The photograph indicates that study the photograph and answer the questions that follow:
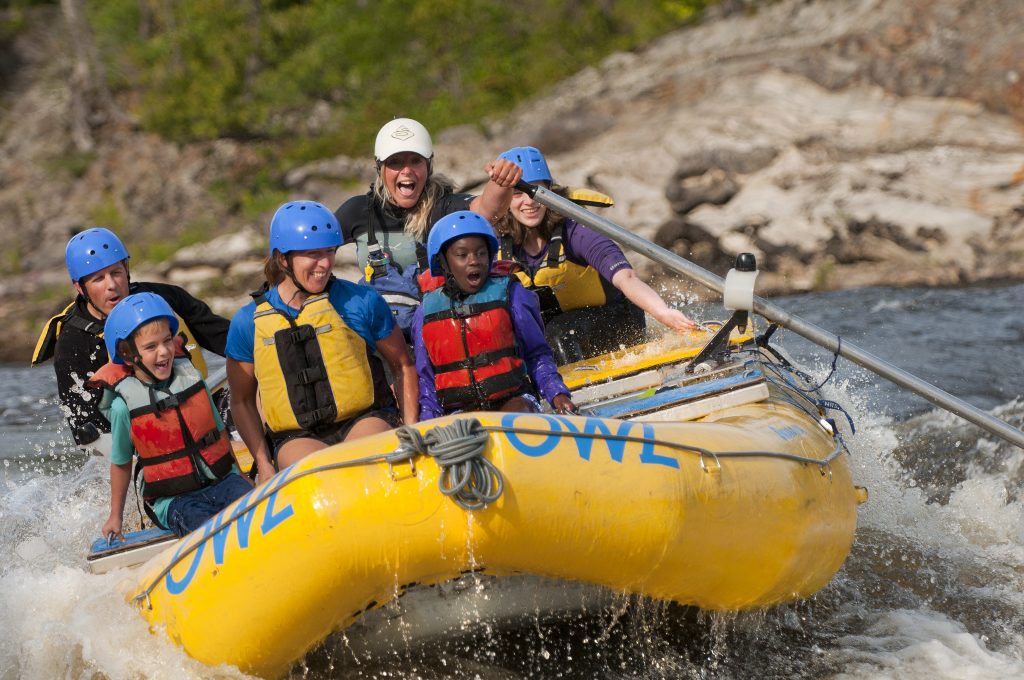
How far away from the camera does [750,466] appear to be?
145 inches

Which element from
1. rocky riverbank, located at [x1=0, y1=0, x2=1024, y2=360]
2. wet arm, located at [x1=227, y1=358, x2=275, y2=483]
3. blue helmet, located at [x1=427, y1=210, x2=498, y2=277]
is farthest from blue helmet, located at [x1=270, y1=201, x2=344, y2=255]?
rocky riverbank, located at [x1=0, y1=0, x2=1024, y2=360]

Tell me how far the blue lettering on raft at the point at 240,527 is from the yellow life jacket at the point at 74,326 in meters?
1.16

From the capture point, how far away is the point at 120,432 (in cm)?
401

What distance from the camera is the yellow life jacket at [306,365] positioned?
13.4 ft

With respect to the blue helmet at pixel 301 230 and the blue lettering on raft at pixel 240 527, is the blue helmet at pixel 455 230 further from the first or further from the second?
the blue lettering on raft at pixel 240 527

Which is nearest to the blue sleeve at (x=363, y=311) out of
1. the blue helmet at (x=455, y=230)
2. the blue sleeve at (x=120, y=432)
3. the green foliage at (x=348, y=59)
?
the blue helmet at (x=455, y=230)

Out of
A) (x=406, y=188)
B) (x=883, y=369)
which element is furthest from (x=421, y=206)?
(x=883, y=369)

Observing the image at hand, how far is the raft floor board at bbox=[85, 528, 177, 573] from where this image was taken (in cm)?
399

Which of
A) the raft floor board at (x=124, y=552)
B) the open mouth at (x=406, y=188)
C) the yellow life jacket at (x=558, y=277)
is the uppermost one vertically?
the open mouth at (x=406, y=188)

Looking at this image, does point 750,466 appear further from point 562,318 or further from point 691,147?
point 691,147

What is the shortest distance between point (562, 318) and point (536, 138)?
8991 millimetres

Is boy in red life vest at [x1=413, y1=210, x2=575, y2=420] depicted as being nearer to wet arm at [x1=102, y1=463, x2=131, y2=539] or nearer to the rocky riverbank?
wet arm at [x1=102, y1=463, x2=131, y2=539]

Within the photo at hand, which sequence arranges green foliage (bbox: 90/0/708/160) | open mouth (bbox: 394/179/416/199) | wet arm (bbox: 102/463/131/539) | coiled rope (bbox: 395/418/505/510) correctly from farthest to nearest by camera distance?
1. green foliage (bbox: 90/0/708/160)
2. open mouth (bbox: 394/179/416/199)
3. wet arm (bbox: 102/463/131/539)
4. coiled rope (bbox: 395/418/505/510)

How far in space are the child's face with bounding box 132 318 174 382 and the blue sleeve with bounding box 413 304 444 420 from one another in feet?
2.93
